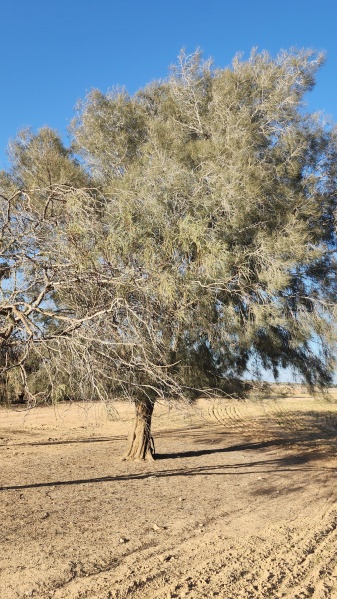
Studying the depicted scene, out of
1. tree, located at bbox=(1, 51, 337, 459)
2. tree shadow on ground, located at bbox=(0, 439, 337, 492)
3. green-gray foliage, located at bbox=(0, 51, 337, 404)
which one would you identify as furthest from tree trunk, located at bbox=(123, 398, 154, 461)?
green-gray foliage, located at bbox=(0, 51, 337, 404)

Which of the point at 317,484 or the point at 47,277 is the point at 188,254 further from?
the point at 317,484

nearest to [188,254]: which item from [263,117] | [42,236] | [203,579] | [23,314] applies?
[42,236]

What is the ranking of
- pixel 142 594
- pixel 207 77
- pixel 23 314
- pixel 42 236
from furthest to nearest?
pixel 207 77, pixel 42 236, pixel 23 314, pixel 142 594

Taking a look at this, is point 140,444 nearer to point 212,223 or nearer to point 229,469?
point 229,469

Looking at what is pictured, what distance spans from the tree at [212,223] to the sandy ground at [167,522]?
4.91ft

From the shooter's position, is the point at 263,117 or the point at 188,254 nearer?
the point at 188,254

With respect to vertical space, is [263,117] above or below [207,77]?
below

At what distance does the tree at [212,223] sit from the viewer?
8.67 m

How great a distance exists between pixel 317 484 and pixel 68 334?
265 inches

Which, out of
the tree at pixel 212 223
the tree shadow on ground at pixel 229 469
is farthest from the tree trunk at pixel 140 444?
the tree shadow on ground at pixel 229 469

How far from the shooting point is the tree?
8672mm

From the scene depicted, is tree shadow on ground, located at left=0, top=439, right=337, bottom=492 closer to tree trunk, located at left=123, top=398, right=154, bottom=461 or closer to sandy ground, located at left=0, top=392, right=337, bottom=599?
sandy ground, located at left=0, top=392, right=337, bottom=599

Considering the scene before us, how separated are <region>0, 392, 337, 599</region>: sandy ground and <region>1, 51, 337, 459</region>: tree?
1.50 metres

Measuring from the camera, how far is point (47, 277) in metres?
6.77
